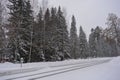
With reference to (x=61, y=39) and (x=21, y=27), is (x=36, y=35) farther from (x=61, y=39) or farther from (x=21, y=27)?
(x=61, y=39)

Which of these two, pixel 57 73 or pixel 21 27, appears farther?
pixel 21 27

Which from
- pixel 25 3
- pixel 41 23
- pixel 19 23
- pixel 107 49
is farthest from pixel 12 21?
pixel 107 49

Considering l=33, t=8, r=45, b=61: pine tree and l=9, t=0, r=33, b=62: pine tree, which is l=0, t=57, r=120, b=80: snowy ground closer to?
l=9, t=0, r=33, b=62: pine tree

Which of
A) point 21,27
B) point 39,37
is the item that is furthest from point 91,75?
point 39,37

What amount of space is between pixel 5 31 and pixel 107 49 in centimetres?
7341

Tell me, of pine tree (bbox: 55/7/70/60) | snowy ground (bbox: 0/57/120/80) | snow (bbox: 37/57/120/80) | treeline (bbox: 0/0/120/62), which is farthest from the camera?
pine tree (bbox: 55/7/70/60)

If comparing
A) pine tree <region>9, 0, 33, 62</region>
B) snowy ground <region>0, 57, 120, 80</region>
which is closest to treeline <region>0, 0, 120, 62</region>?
pine tree <region>9, 0, 33, 62</region>

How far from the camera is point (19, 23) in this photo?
90.1 feet

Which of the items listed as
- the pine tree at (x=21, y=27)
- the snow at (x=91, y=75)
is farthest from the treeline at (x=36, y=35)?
the snow at (x=91, y=75)

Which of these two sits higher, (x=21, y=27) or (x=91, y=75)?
(x=21, y=27)

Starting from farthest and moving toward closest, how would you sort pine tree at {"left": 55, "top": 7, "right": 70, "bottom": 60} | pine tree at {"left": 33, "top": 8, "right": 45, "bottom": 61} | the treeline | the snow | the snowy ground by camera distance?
pine tree at {"left": 55, "top": 7, "right": 70, "bottom": 60}, pine tree at {"left": 33, "top": 8, "right": 45, "bottom": 61}, the treeline, the snowy ground, the snow

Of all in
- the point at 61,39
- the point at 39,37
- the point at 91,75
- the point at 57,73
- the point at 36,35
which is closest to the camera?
the point at 91,75

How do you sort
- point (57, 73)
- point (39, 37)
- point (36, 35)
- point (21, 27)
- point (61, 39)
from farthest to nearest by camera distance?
point (61, 39), point (39, 37), point (36, 35), point (21, 27), point (57, 73)

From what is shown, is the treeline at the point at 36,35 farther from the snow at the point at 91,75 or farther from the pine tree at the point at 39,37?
the snow at the point at 91,75
